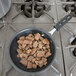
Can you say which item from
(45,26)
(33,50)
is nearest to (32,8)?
(45,26)

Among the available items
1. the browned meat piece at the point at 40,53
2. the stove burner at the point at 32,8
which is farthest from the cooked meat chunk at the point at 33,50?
the stove burner at the point at 32,8

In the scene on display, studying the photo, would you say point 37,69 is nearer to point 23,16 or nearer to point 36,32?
point 36,32

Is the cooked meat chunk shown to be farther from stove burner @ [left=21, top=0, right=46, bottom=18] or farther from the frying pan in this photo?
stove burner @ [left=21, top=0, right=46, bottom=18]

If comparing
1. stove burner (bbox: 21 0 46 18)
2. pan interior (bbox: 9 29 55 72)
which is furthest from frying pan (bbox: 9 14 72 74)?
stove burner (bbox: 21 0 46 18)

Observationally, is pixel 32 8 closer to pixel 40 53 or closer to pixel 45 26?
pixel 45 26

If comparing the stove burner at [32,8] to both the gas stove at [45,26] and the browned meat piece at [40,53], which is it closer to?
the gas stove at [45,26]

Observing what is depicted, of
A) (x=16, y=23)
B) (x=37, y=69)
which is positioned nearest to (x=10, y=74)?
(x=37, y=69)

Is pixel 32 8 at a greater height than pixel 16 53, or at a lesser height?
greater
